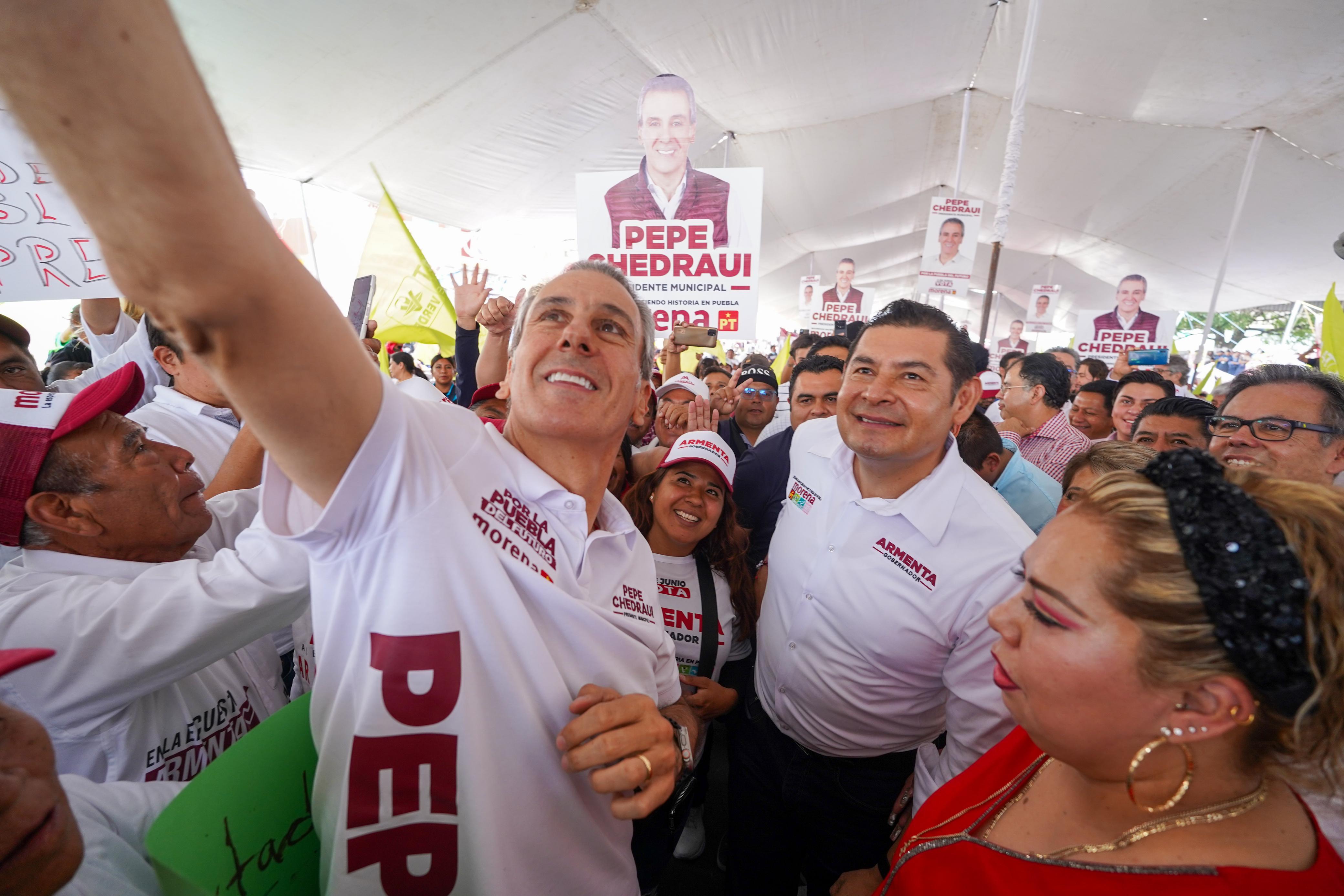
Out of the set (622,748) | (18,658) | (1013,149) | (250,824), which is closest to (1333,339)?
(1013,149)

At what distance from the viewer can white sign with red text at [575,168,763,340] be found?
4.41 metres

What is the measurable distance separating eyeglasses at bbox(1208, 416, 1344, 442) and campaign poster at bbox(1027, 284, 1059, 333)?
13.4 meters

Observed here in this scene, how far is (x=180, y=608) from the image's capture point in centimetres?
116

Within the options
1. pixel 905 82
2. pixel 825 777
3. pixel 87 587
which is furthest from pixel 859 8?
pixel 87 587

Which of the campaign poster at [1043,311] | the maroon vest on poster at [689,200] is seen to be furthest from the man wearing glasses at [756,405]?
the campaign poster at [1043,311]

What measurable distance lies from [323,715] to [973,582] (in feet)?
5.91

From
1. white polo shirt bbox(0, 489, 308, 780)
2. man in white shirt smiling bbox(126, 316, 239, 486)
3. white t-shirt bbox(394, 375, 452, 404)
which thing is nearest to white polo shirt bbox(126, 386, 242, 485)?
man in white shirt smiling bbox(126, 316, 239, 486)

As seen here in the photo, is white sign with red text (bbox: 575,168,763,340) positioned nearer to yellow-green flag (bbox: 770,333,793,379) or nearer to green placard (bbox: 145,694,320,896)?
yellow-green flag (bbox: 770,333,793,379)

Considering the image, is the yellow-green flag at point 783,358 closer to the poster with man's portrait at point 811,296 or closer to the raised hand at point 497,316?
the raised hand at point 497,316

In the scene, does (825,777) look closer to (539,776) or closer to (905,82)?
(539,776)

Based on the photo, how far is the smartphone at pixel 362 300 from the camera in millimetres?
3398

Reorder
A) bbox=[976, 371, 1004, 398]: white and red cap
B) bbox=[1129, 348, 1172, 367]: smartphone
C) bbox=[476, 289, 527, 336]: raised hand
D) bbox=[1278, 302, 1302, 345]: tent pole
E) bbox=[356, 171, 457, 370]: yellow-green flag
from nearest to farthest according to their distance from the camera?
bbox=[476, 289, 527, 336]: raised hand, bbox=[356, 171, 457, 370]: yellow-green flag, bbox=[976, 371, 1004, 398]: white and red cap, bbox=[1129, 348, 1172, 367]: smartphone, bbox=[1278, 302, 1302, 345]: tent pole

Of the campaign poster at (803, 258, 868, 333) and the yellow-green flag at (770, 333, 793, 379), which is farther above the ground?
the campaign poster at (803, 258, 868, 333)

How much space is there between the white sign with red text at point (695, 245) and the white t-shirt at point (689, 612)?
2.34m
